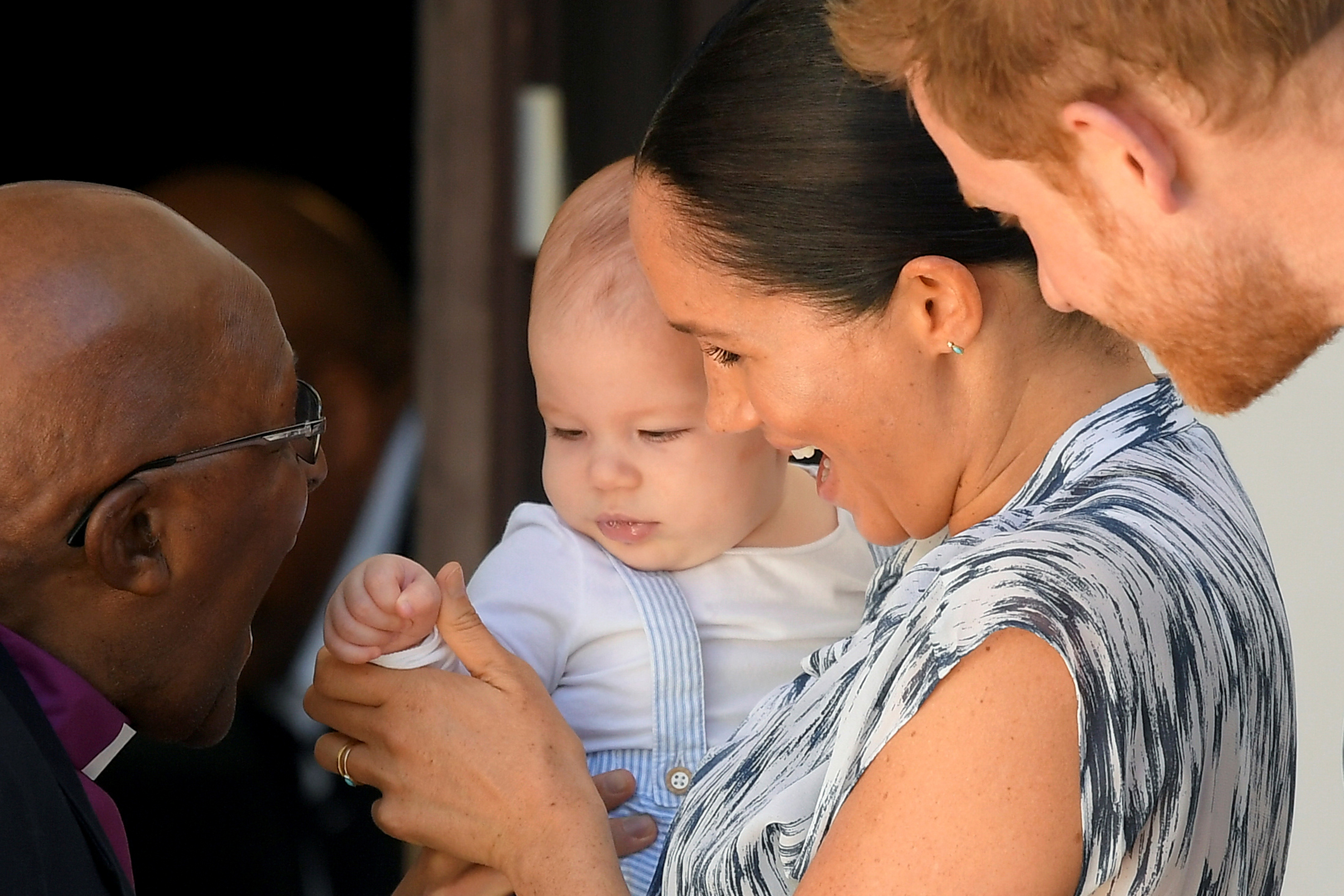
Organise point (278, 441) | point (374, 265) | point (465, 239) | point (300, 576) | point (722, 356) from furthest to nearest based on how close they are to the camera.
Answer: point (374, 265), point (300, 576), point (465, 239), point (278, 441), point (722, 356)

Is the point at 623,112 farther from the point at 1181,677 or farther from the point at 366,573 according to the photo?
the point at 1181,677

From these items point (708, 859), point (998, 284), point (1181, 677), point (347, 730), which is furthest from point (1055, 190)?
point (347, 730)

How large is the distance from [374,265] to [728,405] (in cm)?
391

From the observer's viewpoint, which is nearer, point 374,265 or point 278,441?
point 278,441

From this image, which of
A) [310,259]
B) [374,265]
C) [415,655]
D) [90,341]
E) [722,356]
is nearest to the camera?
[90,341]

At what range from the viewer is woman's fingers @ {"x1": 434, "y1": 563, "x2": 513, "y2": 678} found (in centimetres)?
173

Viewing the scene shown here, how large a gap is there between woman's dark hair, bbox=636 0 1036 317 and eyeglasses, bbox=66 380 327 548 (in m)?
0.59

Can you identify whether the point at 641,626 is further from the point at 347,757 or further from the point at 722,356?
the point at 722,356

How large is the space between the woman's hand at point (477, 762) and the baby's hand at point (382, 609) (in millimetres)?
25

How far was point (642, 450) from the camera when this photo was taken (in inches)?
77.0

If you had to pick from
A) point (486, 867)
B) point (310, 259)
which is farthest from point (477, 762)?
point (310, 259)

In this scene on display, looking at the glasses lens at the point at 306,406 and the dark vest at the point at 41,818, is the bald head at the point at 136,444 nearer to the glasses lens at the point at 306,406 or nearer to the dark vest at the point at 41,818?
the glasses lens at the point at 306,406

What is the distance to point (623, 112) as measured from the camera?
11.4ft

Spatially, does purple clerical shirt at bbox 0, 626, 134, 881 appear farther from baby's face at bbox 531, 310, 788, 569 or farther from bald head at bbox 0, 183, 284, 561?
baby's face at bbox 531, 310, 788, 569
